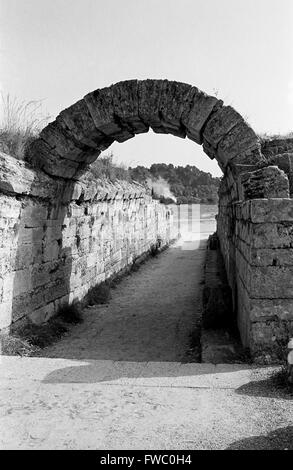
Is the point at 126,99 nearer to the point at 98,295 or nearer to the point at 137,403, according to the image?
the point at 137,403

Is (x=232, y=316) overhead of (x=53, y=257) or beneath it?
beneath

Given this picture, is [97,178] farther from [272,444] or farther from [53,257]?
[272,444]

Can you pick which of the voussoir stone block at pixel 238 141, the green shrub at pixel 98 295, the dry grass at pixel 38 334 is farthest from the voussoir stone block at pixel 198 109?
the green shrub at pixel 98 295

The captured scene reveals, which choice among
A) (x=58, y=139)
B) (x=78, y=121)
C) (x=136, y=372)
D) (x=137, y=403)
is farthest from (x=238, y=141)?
(x=137, y=403)

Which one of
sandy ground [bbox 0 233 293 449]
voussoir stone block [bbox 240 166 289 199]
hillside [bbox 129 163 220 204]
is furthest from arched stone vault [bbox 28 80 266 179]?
hillside [bbox 129 163 220 204]

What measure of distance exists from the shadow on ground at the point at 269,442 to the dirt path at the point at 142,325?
2438 mm

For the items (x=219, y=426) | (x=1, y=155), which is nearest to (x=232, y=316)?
(x=219, y=426)

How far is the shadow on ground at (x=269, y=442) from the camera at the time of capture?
2824mm

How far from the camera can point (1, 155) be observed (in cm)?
554

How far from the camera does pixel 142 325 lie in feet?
23.8

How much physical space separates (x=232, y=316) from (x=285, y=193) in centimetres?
234

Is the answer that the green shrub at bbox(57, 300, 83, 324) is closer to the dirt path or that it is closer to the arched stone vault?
the dirt path

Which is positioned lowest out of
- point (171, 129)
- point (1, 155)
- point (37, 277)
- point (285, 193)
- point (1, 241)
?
point (37, 277)

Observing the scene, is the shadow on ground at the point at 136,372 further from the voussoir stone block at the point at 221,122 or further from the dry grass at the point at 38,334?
the voussoir stone block at the point at 221,122
